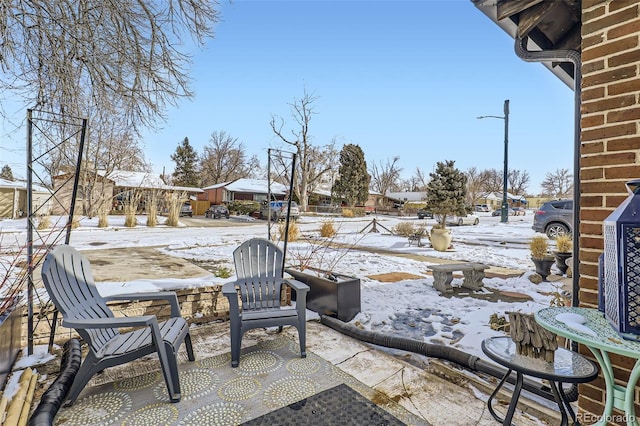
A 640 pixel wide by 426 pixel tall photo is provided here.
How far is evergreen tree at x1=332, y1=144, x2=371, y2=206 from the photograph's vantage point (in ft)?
101

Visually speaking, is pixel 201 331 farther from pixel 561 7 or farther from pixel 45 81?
pixel 561 7

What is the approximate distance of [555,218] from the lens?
33.6 feet

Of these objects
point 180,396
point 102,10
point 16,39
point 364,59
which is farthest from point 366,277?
point 364,59

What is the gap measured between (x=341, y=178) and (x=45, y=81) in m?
28.2

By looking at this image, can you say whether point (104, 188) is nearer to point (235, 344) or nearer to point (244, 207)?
point (244, 207)

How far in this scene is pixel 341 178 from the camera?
3141 centimetres

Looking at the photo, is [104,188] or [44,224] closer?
[44,224]

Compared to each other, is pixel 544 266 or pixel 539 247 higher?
pixel 539 247

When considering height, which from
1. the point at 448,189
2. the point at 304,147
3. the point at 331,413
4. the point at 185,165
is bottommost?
the point at 331,413

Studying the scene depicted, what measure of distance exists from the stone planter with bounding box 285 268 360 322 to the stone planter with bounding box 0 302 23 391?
8.53ft

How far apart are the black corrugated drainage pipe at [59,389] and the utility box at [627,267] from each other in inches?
105

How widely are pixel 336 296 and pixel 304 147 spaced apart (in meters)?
26.9

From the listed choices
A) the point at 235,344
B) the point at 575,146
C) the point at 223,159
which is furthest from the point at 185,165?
the point at 575,146

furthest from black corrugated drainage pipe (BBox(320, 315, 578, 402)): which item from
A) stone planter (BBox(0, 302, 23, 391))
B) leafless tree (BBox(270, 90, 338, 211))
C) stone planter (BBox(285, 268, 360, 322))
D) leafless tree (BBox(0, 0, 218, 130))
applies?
leafless tree (BBox(270, 90, 338, 211))
